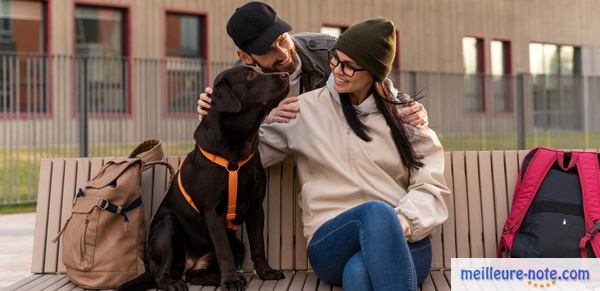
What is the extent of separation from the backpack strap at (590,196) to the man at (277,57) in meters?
0.77

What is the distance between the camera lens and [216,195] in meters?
3.23

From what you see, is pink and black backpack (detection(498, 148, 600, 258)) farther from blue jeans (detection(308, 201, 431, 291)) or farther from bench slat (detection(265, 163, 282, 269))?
bench slat (detection(265, 163, 282, 269))

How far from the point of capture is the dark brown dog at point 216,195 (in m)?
3.19

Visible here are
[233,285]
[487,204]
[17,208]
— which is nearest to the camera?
[233,285]

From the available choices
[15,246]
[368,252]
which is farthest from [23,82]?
[368,252]

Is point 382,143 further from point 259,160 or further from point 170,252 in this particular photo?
point 170,252

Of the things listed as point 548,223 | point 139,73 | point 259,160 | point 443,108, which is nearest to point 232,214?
point 259,160

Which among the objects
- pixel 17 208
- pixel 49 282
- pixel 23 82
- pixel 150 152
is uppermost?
pixel 23 82

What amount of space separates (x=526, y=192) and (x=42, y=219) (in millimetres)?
2427

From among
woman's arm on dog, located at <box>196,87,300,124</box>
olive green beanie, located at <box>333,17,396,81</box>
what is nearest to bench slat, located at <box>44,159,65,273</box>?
woman's arm on dog, located at <box>196,87,300,124</box>

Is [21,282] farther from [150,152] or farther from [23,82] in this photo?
[23,82]

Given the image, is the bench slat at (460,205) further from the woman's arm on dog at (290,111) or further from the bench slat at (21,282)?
the bench slat at (21,282)

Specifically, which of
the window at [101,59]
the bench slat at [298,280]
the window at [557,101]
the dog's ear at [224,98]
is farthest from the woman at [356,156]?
the window at [557,101]

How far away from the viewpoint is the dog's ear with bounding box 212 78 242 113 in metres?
3.14
